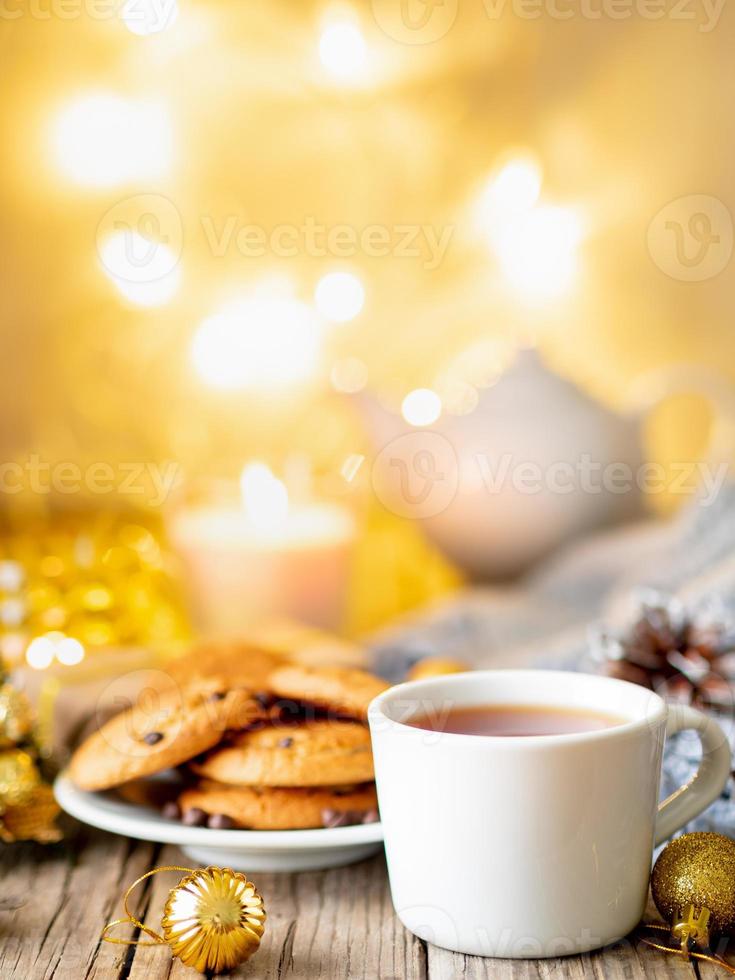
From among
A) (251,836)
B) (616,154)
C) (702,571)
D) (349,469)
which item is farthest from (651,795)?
(616,154)

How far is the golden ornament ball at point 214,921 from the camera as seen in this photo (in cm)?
46

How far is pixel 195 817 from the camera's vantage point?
0.56 m

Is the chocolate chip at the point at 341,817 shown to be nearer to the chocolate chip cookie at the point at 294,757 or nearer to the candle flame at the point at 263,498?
the chocolate chip cookie at the point at 294,757

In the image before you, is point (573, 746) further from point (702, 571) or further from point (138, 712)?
point (702, 571)

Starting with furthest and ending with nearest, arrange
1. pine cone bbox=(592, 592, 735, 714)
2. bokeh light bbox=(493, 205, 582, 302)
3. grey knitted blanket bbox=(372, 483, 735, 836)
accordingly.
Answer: bokeh light bbox=(493, 205, 582, 302), grey knitted blanket bbox=(372, 483, 735, 836), pine cone bbox=(592, 592, 735, 714)

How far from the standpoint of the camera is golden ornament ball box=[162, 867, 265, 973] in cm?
46

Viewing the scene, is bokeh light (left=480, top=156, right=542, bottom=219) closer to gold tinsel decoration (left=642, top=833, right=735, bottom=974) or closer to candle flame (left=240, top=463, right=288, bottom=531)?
candle flame (left=240, top=463, right=288, bottom=531)

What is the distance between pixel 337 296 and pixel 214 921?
0.92m

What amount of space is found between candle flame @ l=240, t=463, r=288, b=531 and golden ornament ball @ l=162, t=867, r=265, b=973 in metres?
0.56

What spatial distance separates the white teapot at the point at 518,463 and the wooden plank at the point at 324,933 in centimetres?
56

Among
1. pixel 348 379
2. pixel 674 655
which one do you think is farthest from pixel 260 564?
pixel 674 655

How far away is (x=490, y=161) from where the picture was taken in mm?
1340

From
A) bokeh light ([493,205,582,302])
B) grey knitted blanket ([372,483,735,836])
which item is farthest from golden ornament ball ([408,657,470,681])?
bokeh light ([493,205,582,302])

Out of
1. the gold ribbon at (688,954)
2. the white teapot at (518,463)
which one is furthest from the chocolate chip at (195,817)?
the white teapot at (518,463)
